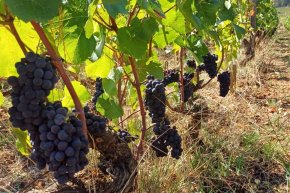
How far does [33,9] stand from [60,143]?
404 millimetres

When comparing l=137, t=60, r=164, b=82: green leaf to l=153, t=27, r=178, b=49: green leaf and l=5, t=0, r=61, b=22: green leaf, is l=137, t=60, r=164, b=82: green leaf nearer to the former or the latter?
l=153, t=27, r=178, b=49: green leaf

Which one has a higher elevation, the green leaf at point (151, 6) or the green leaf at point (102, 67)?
the green leaf at point (151, 6)

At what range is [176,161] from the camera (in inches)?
111

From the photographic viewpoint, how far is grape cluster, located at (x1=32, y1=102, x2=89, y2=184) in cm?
124

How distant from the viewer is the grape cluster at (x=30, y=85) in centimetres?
119

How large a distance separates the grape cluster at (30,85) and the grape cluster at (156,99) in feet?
4.54

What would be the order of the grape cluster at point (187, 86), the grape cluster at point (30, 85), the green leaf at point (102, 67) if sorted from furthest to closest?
1. the grape cluster at point (187, 86)
2. the green leaf at point (102, 67)
3. the grape cluster at point (30, 85)

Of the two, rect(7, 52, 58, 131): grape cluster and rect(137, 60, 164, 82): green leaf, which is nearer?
rect(7, 52, 58, 131): grape cluster

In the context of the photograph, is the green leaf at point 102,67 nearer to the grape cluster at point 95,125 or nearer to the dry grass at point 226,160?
the grape cluster at point 95,125

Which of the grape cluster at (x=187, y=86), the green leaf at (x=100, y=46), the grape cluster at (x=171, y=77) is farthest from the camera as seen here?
the grape cluster at (x=187, y=86)

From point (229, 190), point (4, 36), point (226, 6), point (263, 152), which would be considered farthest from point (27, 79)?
point (263, 152)

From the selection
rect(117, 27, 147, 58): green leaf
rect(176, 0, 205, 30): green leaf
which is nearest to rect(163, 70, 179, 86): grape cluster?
rect(117, 27, 147, 58): green leaf

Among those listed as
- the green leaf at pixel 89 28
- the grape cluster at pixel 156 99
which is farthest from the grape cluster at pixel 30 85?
Result: the grape cluster at pixel 156 99

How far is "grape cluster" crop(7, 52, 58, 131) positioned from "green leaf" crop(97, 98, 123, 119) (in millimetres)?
726
